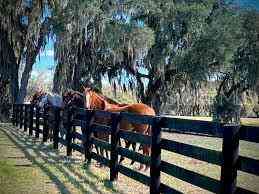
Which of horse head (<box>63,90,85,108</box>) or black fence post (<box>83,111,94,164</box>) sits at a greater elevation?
horse head (<box>63,90,85,108</box>)

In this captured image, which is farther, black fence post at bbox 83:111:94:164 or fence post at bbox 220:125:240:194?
black fence post at bbox 83:111:94:164

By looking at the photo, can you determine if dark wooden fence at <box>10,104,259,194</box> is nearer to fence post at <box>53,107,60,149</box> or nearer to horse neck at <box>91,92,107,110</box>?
horse neck at <box>91,92,107,110</box>

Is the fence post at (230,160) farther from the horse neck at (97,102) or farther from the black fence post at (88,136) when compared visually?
the horse neck at (97,102)

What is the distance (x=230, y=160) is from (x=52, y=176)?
4.46 m

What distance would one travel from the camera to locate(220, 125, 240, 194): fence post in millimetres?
5168

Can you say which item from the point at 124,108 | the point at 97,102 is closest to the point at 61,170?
the point at 124,108

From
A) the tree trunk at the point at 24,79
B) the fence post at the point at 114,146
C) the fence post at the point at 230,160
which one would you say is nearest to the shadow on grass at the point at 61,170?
the fence post at the point at 114,146

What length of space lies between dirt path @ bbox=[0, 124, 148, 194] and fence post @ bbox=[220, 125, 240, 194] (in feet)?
9.47

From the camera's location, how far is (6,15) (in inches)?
1161

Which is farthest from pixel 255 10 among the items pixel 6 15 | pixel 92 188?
pixel 92 188

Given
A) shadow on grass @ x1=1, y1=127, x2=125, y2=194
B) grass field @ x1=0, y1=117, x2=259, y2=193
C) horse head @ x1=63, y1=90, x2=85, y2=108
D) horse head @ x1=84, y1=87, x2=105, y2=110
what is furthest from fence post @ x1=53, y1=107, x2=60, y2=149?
horse head @ x1=84, y1=87, x2=105, y2=110

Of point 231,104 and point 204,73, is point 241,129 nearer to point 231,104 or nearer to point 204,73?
point 204,73

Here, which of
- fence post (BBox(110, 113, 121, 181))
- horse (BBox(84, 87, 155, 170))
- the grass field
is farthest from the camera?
horse (BBox(84, 87, 155, 170))

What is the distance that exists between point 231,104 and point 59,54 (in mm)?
13127
